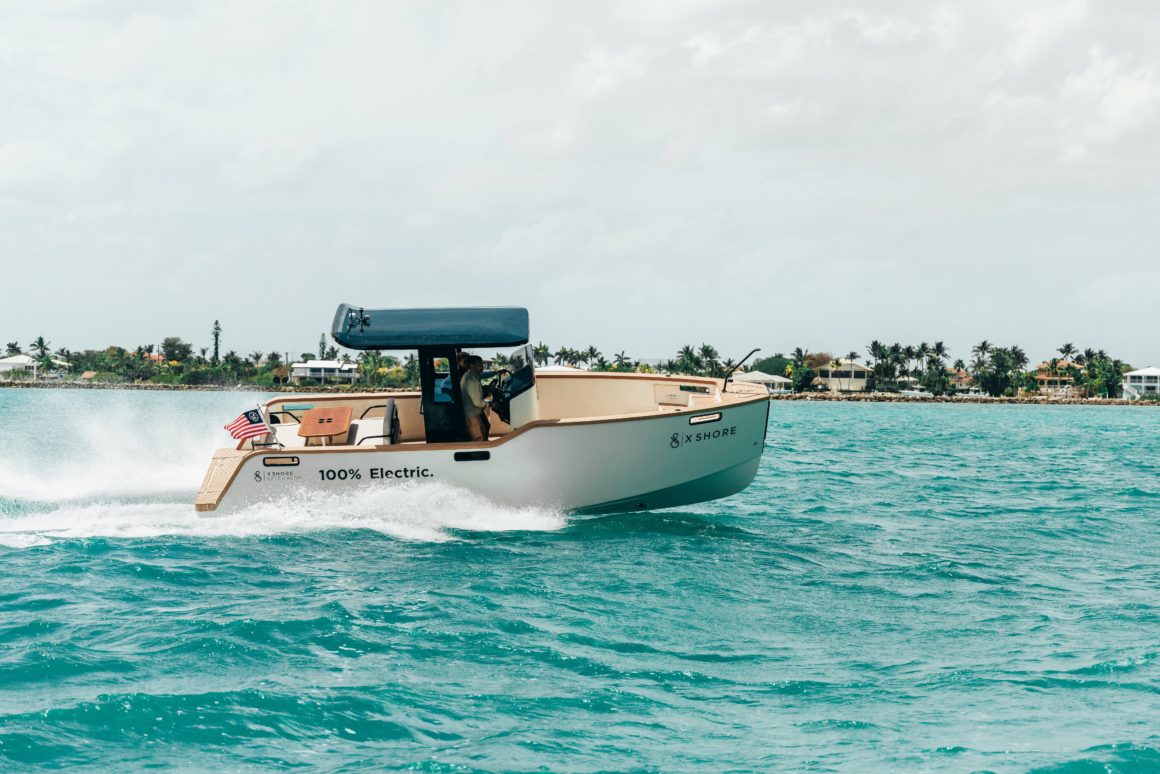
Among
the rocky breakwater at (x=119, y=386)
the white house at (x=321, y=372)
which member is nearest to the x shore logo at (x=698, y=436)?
the white house at (x=321, y=372)

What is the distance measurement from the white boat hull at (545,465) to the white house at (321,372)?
154 m

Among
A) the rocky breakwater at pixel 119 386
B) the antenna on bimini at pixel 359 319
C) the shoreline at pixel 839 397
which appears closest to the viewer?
the antenna on bimini at pixel 359 319

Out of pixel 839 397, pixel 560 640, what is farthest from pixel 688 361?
pixel 560 640

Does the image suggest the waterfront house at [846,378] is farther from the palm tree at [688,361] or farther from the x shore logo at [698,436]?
the x shore logo at [698,436]

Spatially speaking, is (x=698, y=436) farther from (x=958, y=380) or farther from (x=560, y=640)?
(x=958, y=380)

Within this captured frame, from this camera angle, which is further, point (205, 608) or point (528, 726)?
point (205, 608)

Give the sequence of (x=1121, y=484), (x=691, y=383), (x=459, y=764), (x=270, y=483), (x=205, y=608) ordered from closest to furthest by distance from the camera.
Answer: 1. (x=459, y=764)
2. (x=205, y=608)
3. (x=270, y=483)
4. (x=691, y=383)
5. (x=1121, y=484)

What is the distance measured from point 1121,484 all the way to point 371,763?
22.7 m

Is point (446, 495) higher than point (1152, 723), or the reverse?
point (446, 495)

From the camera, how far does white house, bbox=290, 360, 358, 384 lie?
536ft

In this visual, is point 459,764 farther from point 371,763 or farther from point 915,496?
point 915,496

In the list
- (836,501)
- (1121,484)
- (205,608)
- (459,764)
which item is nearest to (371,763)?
(459,764)

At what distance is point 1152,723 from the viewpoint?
636 centimetres

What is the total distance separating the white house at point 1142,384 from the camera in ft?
553
